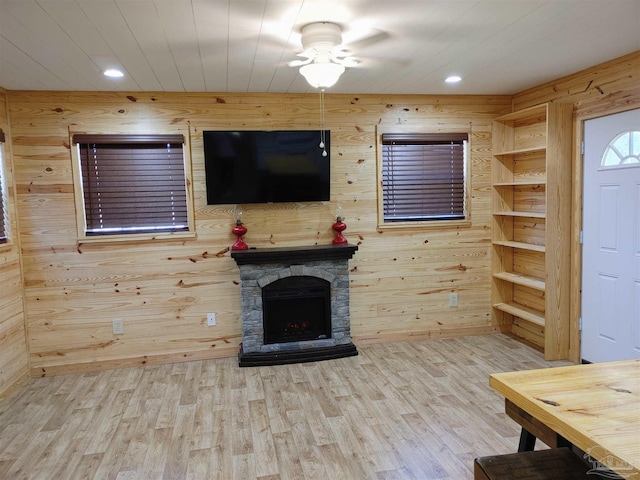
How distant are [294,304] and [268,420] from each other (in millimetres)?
1353

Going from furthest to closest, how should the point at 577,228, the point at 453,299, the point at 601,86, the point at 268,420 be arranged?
the point at 453,299, the point at 577,228, the point at 601,86, the point at 268,420

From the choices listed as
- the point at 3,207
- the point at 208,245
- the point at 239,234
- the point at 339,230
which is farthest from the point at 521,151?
the point at 3,207

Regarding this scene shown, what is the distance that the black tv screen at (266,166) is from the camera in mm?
3938

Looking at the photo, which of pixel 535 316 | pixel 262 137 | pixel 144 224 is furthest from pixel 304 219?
pixel 535 316

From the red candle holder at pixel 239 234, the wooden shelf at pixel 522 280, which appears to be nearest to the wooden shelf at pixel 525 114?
the wooden shelf at pixel 522 280

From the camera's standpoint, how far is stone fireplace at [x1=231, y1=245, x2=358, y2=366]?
396 centimetres

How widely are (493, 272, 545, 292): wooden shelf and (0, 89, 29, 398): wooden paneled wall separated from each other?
4491 mm

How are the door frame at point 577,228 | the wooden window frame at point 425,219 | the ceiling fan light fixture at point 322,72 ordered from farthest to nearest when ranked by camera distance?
the wooden window frame at point 425,219
the door frame at point 577,228
the ceiling fan light fixture at point 322,72

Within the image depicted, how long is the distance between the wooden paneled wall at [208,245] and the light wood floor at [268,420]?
35cm

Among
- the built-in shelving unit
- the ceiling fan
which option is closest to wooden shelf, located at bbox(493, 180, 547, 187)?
the built-in shelving unit

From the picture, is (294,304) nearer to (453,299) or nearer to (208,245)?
(208,245)

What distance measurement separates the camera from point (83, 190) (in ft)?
12.6

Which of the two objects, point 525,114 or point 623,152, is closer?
point 623,152

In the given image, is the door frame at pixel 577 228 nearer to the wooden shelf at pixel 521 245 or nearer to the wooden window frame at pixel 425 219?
the wooden shelf at pixel 521 245
